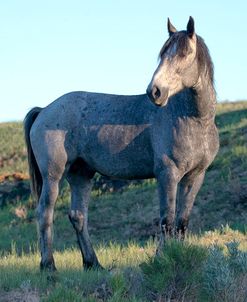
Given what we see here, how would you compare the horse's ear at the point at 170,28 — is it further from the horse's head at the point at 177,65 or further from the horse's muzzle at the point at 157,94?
the horse's muzzle at the point at 157,94

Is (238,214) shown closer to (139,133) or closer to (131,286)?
(139,133)

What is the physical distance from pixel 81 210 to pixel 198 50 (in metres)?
2.69

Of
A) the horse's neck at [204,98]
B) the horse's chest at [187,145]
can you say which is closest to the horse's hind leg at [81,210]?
the horse's chest at [187,145]

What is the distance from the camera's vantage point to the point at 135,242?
12.0 meters

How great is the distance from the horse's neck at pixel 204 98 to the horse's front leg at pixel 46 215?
209cm

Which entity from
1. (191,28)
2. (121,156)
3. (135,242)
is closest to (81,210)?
(121,156)

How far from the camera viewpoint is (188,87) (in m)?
7.82

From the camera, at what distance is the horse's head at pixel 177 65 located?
738cm

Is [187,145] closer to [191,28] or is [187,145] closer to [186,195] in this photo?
[186,195]

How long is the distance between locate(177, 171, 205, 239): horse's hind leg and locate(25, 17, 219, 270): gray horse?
0.01 m

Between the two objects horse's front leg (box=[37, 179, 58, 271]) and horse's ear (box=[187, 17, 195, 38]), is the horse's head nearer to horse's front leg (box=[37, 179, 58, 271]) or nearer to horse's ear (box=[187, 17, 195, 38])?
horse's ear (box=[187, 17, 195, 38])

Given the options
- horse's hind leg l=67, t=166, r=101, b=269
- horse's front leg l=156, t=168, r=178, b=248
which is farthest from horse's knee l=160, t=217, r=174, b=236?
horse's hind leg l=67, t=166, r=101, b=269

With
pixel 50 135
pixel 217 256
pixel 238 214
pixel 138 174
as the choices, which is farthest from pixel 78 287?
pixel 238 214

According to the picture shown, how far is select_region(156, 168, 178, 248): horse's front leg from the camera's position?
305 inches
